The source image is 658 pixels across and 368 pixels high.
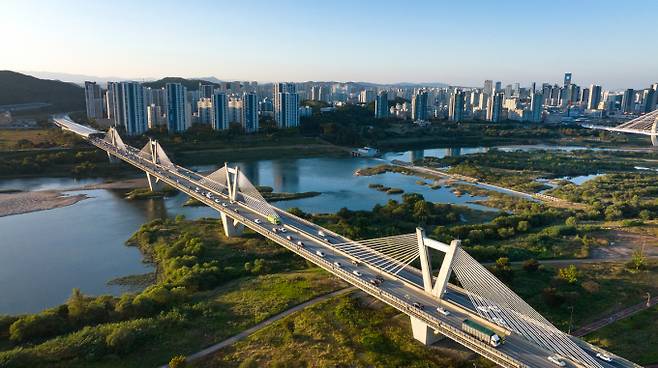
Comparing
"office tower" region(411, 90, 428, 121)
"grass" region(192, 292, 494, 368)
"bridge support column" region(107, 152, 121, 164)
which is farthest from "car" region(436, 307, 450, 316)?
"office tower" region(411, 90, 428, 121)

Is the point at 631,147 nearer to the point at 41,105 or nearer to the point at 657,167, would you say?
the point at 657,167

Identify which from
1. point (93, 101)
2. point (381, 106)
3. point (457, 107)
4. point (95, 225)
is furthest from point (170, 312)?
point (457, 107)

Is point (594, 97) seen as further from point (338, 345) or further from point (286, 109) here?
point (338, 345)

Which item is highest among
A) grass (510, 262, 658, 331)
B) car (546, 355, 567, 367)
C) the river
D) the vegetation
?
car (546, 355, 567, 367)

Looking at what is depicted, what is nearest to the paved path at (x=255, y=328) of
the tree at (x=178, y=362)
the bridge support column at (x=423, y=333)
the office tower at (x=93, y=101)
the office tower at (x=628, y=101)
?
the tree at (x=178, y=362)

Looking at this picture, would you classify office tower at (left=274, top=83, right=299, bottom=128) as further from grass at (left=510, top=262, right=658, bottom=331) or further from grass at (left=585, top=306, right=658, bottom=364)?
grass at (left=585, top=306, right=658, bottom=364)

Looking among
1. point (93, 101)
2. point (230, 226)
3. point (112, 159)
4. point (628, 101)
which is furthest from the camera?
point (628, 101)

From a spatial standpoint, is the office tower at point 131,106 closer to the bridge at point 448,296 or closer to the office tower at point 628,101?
the bridge at point 448,296
